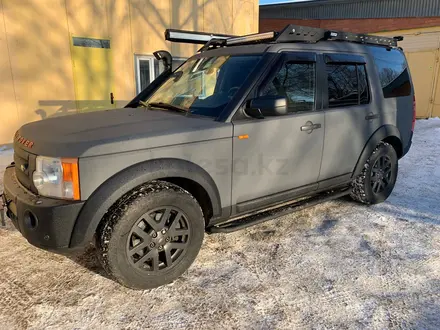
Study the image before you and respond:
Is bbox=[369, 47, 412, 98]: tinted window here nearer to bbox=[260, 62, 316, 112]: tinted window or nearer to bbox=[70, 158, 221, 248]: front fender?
bbox=[260, 62, 316, 112]: tinted window

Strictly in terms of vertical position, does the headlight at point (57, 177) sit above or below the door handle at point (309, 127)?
below

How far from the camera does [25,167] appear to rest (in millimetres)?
2676

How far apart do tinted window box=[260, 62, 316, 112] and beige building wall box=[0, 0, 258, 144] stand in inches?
257

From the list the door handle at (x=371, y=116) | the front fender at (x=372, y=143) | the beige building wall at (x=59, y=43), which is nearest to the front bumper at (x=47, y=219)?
the front fender at (x=372, y=143)

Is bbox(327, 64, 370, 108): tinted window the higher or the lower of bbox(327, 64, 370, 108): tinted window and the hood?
the higher

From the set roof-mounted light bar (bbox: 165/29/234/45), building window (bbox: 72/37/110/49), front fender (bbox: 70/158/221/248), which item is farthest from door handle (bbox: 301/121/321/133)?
building window (bbox: 72/37/110/49)

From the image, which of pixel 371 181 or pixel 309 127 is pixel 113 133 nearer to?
pixel 309 127

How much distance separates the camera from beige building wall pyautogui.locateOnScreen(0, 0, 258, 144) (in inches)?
290

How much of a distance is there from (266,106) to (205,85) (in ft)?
2.73

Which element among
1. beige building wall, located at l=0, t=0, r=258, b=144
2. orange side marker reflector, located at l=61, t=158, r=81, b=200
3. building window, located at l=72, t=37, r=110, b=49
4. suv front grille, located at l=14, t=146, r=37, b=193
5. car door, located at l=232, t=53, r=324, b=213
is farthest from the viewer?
building window, located at l=72, t=37, r=110, b=49

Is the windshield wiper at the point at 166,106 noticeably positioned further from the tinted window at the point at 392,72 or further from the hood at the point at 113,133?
the tinted window at the point at 392,72

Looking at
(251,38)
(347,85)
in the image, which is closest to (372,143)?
(347,85)

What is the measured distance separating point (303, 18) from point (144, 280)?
1977 cm

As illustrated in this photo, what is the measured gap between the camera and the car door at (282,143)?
3092 millimetres
